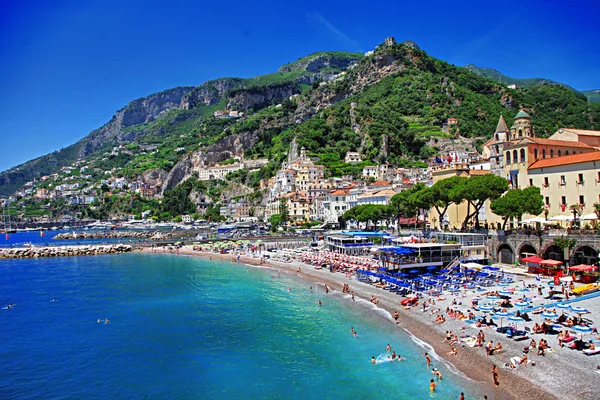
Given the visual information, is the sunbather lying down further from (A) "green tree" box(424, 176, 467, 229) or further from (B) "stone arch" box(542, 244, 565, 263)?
(A) "green tree" box(424, 176, 467, 229)

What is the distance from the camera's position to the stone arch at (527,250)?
37281mm

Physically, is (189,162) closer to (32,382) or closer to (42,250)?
(42,250)

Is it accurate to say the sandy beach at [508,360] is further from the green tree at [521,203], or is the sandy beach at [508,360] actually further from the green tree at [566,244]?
the green tree at [521,203]

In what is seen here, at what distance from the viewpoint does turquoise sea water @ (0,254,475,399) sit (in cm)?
2055

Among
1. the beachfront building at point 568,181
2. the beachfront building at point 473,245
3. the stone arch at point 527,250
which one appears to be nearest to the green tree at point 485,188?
the beachfront building at point 568,181

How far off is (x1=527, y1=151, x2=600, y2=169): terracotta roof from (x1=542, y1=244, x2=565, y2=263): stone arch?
26.5 feet

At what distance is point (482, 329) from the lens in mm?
24234

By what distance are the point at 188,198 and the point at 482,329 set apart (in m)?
141

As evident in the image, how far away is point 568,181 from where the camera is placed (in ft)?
125

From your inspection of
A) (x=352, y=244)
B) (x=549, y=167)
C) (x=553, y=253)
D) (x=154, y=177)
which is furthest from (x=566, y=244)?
(x=154, y=177)

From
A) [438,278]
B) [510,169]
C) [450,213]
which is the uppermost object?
[510,169]

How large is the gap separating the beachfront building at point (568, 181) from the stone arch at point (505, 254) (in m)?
4.89

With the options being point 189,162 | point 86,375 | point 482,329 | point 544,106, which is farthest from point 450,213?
point 189,162

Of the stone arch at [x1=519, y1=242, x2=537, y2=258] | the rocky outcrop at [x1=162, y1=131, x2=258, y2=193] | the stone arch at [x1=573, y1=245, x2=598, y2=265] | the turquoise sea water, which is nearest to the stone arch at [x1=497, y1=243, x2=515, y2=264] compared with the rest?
the stone arch at [x1=519, y1=242, x2=537, y2=258]
